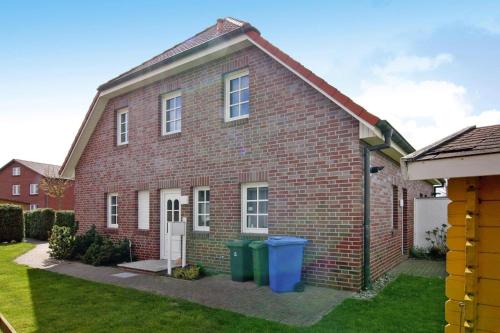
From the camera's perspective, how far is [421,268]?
10555mm

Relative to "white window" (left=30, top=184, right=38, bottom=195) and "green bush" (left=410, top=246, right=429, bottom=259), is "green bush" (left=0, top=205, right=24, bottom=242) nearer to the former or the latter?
"green bush" (left=410, top=246, right=429, bottom=259)

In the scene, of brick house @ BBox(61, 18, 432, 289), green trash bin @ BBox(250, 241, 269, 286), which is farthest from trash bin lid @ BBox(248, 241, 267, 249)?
brick house @ BBox(61, 18, 432, 289)

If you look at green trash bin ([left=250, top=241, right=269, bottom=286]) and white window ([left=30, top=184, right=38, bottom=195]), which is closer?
green trash bin ([left=250, top=241, right=269, bottom=286])

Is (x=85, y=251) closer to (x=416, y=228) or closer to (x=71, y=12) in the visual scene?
(x=71, y=12)

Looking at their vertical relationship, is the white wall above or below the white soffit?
below

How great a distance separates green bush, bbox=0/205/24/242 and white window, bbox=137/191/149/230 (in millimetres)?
12396

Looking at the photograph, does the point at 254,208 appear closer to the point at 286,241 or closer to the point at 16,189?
the point at 286,241

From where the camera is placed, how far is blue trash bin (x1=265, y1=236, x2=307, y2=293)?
755 cm

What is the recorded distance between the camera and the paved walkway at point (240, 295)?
623cm

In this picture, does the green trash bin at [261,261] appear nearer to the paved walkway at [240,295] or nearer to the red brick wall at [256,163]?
the paved walkway at [240,295]

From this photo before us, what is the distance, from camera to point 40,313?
251 inches

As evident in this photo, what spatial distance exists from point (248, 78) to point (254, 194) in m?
3.12

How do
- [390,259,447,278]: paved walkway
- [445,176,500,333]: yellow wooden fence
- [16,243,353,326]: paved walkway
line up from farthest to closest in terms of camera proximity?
[390,259,447,278]: paved walkway < [16,243,353,326]: paved walkway < [445,176,500,333]: yellow wooden fence

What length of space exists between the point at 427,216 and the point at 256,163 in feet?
27.6
